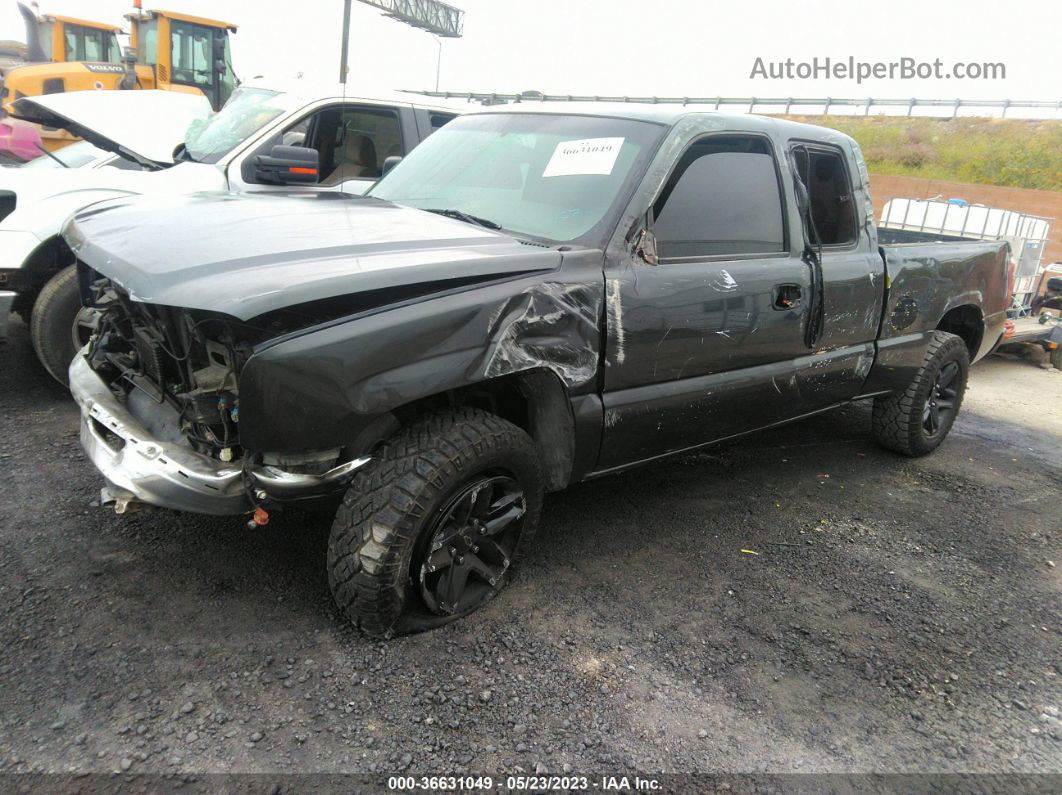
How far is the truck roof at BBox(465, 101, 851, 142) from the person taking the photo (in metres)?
3.21

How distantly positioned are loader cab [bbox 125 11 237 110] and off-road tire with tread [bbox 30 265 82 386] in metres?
9.19

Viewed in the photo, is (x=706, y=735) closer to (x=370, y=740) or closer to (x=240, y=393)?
(x=370, y=740)

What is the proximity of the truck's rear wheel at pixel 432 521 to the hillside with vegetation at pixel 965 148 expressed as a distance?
69.3ft

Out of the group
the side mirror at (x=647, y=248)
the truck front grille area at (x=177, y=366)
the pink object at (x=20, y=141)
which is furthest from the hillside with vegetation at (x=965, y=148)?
the truck front grille area at (x=177, y=366)

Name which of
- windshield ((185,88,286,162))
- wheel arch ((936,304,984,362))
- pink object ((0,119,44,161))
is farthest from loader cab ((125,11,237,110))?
wheel arch ((936,304,984,362))

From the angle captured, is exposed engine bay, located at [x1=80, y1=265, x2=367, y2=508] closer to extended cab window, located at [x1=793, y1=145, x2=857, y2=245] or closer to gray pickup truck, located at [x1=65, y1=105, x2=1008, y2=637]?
gray pickup truck, located at [x1=65, y1=105, x2=1008, y2=637]

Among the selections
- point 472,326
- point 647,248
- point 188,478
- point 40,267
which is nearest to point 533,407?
point 472,326

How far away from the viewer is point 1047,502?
4395 mm

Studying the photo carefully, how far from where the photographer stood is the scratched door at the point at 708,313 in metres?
2.91

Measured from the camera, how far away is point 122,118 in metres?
5.40

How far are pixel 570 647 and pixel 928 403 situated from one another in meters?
3.17

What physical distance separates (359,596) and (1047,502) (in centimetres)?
404

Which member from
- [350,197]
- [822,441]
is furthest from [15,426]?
[822,441]

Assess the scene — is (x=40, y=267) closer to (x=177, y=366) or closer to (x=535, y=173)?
(x=177, y=366)
